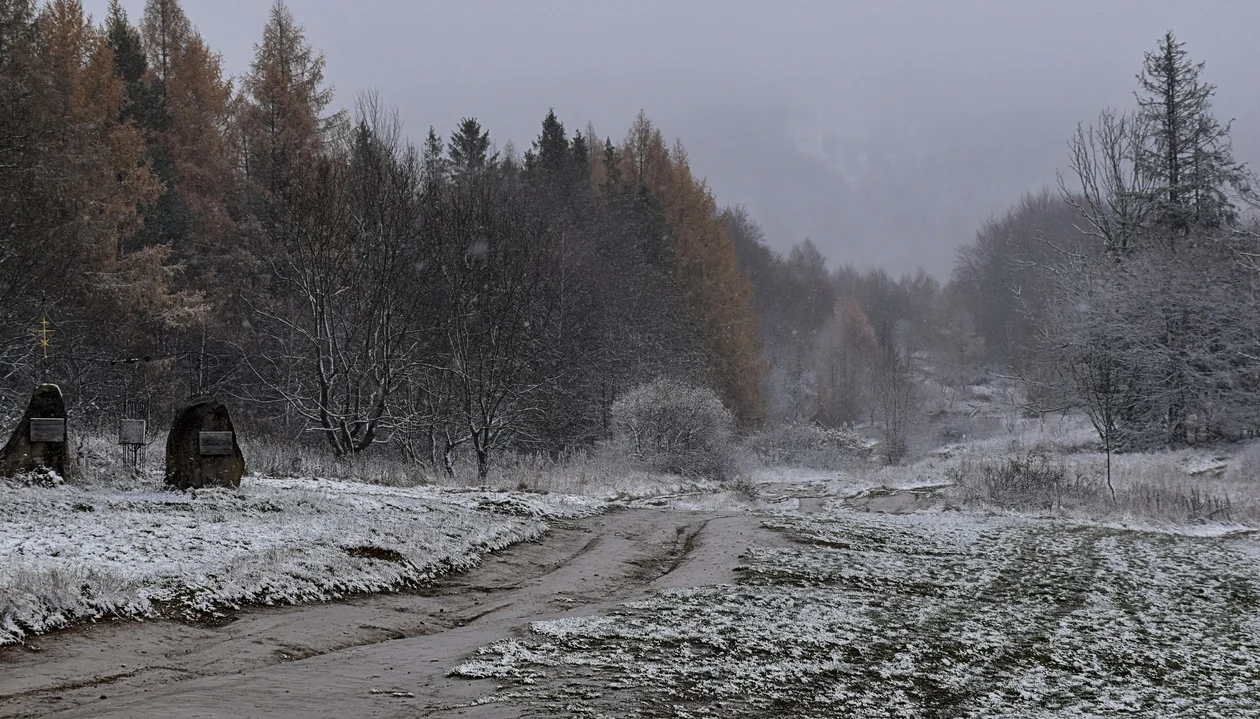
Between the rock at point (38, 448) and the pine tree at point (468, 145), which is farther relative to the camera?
the pine tree at point (468, 145)

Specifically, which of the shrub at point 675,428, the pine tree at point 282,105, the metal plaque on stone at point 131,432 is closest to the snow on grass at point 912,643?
the metal plaque on stone at point 131,432

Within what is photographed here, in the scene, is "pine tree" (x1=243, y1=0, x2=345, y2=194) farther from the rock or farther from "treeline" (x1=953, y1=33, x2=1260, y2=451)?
"treeline" (x1=953, y1=33, x2=1260, y2=451)

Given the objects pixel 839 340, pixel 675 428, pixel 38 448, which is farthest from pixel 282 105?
pixel 839 340

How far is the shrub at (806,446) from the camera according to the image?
41.9 metres

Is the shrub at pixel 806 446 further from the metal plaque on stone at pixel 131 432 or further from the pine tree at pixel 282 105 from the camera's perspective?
the metal plaque on stone at pixel 131 432

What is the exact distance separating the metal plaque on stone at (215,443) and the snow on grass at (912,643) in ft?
23.5

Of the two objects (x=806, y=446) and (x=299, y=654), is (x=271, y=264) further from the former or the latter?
(x=806, y=446)

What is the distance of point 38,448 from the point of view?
11.3 meters

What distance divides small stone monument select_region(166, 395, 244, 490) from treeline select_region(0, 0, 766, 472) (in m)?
7.25

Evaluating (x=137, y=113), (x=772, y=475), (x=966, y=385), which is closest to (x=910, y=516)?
(x=772, y=475)

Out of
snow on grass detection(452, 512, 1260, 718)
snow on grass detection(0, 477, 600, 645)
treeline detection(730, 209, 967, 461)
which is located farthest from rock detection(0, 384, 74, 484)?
treeline detection(730, 209, 967, 461)

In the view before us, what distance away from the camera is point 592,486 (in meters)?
19.9

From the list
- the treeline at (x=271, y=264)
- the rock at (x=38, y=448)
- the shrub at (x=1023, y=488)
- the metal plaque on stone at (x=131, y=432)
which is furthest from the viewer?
the treeline at (x=271, y=264)

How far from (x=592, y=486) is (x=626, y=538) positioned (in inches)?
298
